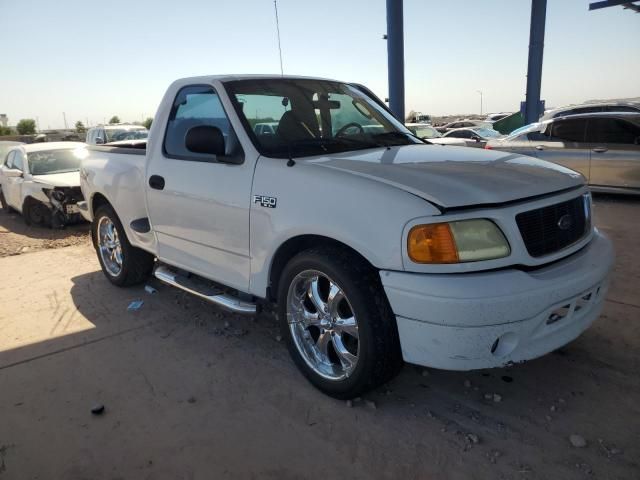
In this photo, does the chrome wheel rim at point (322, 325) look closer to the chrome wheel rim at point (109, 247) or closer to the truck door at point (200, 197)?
the truck door at point (200, 197)

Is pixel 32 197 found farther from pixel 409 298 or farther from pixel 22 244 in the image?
pixel 409 298

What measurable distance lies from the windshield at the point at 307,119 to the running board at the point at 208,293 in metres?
1.05

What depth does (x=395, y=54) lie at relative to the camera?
40.4 feet

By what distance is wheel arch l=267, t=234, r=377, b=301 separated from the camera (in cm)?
273

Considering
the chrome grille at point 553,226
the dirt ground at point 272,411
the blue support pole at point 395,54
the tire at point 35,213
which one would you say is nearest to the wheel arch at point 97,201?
the dirt ground at point 272,411

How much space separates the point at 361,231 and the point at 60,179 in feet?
26.9

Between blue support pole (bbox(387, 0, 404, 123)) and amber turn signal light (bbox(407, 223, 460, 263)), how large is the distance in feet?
31.6

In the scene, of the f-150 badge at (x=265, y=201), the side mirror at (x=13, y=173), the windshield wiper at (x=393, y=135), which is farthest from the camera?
the side mirror at (x=13, y=173)

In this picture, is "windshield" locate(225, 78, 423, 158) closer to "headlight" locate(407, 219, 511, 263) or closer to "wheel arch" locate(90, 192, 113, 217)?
"headlight" locate(407, 219, 511, 263)

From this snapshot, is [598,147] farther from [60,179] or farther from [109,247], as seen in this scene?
[60,179]

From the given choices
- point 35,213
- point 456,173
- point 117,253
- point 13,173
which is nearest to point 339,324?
point 456,173

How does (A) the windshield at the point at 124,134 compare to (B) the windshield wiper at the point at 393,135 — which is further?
(A) the windshield at the point at 124,134

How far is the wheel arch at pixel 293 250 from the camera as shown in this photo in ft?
8.96

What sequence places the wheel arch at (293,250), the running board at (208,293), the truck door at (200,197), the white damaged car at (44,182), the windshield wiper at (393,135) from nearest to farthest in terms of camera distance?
the wheel arch at (293,250) → the truck door at (200,197) → the running board at (208,293) → the windshield wiper at (393,135) → the white damaged car at (44,182)
